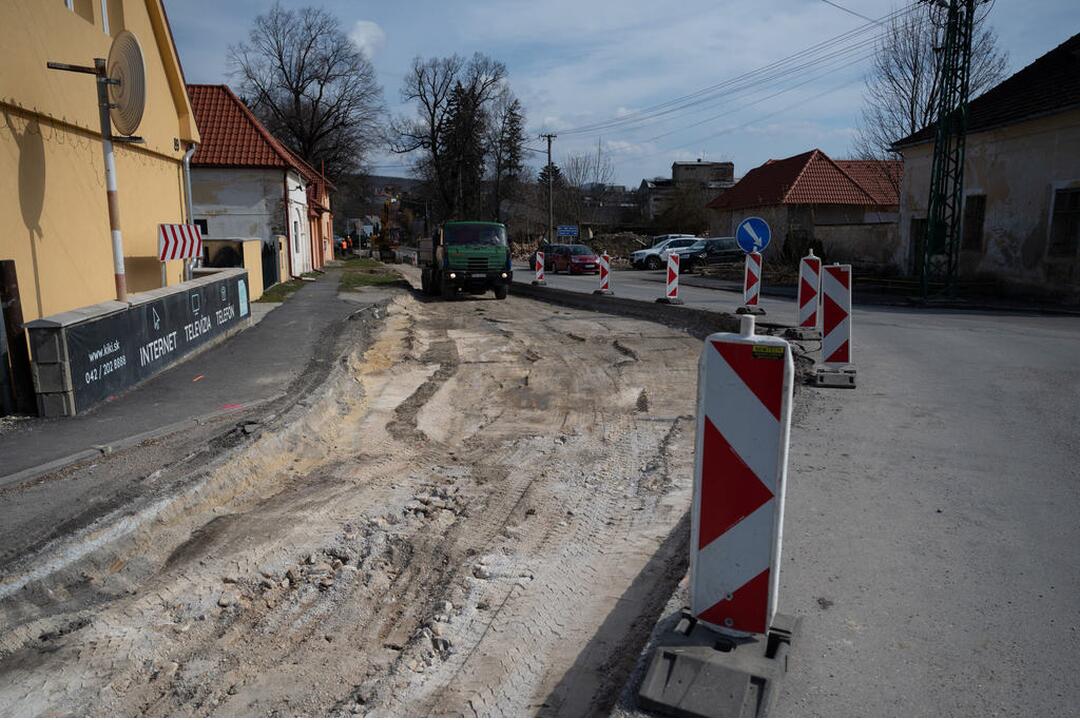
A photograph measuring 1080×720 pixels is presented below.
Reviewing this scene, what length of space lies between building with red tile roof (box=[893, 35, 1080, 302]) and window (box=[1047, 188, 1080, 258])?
23mm

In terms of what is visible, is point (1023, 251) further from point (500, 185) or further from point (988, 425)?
point (500, 185)

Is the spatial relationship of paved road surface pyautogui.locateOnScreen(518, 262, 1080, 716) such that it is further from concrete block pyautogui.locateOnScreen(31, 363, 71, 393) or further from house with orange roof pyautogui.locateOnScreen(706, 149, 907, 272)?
house with orange roof pyautogui.locateOnScreen(706, 149, 907, 272)

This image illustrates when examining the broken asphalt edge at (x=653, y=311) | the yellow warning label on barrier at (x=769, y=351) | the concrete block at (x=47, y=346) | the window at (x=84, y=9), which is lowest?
the broken asphalt edge at (x=653, y=311)

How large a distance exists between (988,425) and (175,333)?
9705 mm

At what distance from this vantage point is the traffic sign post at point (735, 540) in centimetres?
287

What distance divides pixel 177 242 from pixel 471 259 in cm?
1018

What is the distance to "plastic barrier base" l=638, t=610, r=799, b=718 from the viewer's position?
277 cm

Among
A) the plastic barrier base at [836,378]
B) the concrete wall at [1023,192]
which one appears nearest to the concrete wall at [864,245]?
the concrete wall at [1023,192]

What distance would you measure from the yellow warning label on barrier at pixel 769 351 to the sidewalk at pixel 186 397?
5.57 metres

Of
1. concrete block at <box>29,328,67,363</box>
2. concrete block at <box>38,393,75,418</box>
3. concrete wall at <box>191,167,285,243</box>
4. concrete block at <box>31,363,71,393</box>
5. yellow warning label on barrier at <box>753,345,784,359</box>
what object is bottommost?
concrete block at <box>38,393,75,418</box>

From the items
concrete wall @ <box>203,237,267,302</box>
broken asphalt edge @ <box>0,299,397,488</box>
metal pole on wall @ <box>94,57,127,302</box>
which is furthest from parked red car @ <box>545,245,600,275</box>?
broken asphalt edge @ <box>0,299,397,488</box>

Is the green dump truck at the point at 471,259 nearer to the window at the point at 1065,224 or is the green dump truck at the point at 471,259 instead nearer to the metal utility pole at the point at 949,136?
the metal utility pole at the point at 949,136

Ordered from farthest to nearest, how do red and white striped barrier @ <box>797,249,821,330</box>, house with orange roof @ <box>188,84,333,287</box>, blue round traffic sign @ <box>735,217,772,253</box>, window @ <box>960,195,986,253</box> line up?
house with orange roof @ <box>188,84,333,287</box> < window @ <box>960,195,986,253</box> < blue round traffic sign @ <box>735,217,772,253</box> < red and white striped barrier @ <box>797,249,821,330</box>

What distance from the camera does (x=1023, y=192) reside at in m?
22.2
